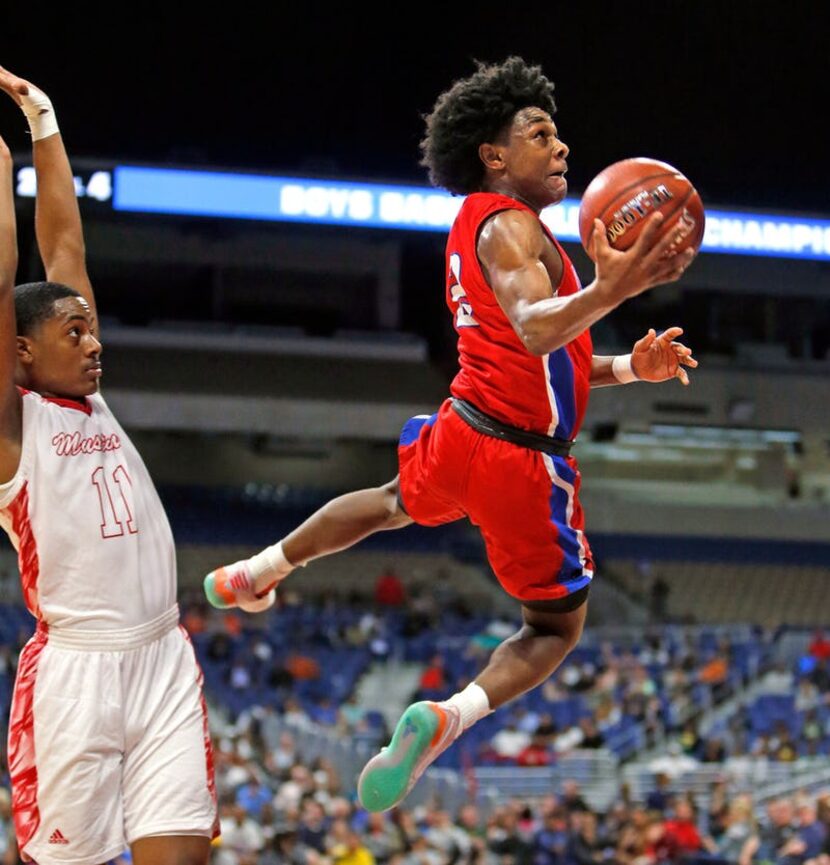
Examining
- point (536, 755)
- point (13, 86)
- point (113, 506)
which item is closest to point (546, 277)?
point (113, 506)

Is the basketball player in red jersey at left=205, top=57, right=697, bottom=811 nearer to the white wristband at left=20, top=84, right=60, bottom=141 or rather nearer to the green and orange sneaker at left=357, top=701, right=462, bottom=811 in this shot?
the green and orange sneaker at left=357, top=701, right=462, bottom=811

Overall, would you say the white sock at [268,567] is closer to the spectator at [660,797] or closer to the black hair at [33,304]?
the black hair at [33,304]

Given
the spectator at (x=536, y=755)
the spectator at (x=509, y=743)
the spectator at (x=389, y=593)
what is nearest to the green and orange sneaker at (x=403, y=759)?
the spectator at (x=536, y=755)

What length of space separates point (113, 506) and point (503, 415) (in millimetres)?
1179

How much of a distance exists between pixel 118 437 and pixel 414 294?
2022 cm

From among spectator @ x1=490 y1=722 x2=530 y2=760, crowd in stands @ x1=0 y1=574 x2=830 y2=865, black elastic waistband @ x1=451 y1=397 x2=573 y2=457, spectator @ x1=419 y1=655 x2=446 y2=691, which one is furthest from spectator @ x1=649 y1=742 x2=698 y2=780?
black elastic waistband @ x1=451 y1=397 x2=573 y2=457

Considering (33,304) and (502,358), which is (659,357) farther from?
(33,304)

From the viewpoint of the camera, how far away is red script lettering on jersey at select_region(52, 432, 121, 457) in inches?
135

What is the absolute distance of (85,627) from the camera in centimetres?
338

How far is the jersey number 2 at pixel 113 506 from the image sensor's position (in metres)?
3.43

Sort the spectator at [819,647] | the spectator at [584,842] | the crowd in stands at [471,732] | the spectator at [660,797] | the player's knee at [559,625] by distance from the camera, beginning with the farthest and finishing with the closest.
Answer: the spectator at [819,647]
the spectator at [660,797]
the spectator at [584,842]
the crowd in stands at [471,732]
the player's knee at [559,625]

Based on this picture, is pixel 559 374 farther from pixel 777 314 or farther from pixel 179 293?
pixel 777 314

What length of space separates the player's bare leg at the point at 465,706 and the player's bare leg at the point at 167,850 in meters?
0.65

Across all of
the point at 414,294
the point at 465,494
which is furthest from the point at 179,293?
the point at 465,494
